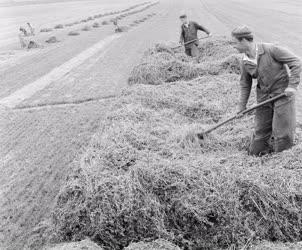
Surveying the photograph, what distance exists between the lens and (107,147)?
5.55 m

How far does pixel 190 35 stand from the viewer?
40.9 feet

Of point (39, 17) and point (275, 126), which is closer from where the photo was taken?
point (275, 126)

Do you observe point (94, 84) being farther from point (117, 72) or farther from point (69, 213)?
point (69, 213)

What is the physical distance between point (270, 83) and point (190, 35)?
7.53 meters

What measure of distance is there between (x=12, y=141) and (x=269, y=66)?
6392 mm

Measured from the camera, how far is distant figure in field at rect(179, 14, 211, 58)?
1217 centimetres

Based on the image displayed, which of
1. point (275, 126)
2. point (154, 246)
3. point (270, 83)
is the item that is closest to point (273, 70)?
point (270, 83)

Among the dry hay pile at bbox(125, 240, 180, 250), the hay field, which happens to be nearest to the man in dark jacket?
the dry hay pile at bbox(125, 240, 180, 250)

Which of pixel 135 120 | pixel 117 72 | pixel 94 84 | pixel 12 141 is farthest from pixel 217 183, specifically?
pixel 117 72

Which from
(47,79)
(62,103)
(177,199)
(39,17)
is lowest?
(39,17)

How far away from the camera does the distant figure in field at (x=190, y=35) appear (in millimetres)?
12172

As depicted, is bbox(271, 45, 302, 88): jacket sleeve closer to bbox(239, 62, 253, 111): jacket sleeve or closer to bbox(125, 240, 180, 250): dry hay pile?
bbox(239, 62, 253, 111): jacket sleeve

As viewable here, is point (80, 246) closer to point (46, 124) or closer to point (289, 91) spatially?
point (289, 91)

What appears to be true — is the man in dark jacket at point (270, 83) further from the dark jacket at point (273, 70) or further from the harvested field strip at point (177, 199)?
the harvested field strip at point (177, 199)
